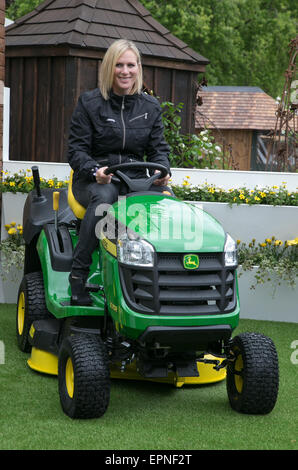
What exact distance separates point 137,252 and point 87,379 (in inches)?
26.2

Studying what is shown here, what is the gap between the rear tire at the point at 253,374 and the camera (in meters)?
3.91

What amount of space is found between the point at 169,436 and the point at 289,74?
6039 mm

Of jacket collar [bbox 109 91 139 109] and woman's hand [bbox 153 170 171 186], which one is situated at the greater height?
jacket collar [bbox 109 91 139 109]

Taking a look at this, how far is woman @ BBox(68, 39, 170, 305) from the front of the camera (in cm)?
431

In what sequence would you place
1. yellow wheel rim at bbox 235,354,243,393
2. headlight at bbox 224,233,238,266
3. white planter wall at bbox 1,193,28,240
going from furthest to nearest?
white planter wall at bbox 1,193,28,240
yellow wheel rim at bbox 235,354,243,393
headlight at bbox 224,233,238,266

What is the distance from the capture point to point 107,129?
4.43 metres

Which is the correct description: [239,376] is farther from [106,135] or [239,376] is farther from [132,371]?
[106,135]

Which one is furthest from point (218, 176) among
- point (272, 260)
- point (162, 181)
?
point (162, 181)

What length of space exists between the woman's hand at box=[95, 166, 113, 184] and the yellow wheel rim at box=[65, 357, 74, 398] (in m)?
0.98

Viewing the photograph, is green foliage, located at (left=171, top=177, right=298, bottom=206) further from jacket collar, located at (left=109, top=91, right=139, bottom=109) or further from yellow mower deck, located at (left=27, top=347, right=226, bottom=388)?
jacket collar, located at (left=109, top=91, right=139, bottom=109)

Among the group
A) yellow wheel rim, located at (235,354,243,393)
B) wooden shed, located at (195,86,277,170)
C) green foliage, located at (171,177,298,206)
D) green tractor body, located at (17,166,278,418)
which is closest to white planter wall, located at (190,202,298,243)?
green foliage, located at (171,177,298,206)

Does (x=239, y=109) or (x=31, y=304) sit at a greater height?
(x=239, y=109)

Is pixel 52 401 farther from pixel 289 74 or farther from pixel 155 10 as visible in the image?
pixel 155 10
